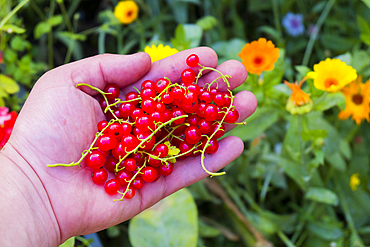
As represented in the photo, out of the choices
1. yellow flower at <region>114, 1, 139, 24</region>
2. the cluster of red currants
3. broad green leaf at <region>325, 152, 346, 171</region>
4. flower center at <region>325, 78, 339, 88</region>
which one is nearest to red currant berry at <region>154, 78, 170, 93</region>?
the cluster of red currants

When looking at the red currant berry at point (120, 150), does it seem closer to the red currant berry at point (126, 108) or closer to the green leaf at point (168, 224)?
the red currant berry at point (126, 108)

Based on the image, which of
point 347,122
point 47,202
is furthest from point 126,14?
point 347,122

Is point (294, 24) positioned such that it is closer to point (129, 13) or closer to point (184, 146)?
point (129, 13)

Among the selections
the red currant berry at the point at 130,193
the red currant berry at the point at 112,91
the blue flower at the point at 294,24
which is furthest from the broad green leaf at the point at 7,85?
the blue flower at the point at 294,24

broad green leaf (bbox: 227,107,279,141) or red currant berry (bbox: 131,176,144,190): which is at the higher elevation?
red currant berry (bbox: 131,176,144,190)

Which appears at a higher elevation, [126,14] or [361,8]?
[126,14]

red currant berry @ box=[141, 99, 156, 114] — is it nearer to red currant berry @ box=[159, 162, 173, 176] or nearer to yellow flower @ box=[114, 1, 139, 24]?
red currant berry @ box=[159, 162, 173, 176]

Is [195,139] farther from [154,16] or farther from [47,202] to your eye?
[154,16]
